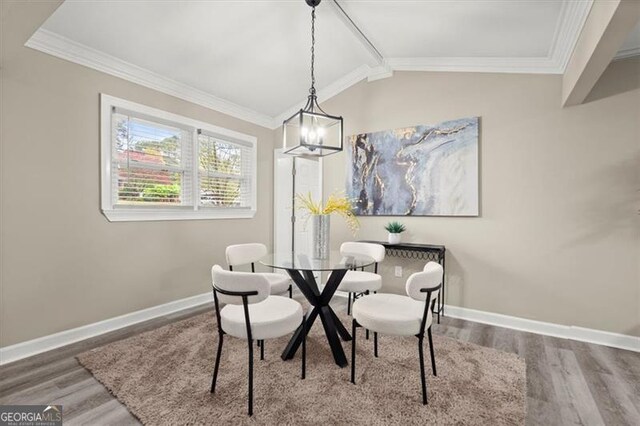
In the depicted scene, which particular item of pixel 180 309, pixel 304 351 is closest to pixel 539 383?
pixel 304 351

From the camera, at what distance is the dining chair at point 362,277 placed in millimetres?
2754

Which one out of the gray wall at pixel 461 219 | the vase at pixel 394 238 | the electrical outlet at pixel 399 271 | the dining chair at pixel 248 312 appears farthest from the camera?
the electrical outlet at pixel 399 271

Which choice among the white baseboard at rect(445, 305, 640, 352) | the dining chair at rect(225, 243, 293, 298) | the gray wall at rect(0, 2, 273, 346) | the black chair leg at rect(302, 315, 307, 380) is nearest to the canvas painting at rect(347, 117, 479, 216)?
the white baseboard at rect(445, 305, 640, 352)

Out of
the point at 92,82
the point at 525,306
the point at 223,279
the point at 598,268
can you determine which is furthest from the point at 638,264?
the point at 92,82

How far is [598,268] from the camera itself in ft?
8.93

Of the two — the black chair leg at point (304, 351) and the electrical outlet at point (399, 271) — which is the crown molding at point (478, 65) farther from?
the black chair leg at point (304, 351)

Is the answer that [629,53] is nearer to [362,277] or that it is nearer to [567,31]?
[567,31]

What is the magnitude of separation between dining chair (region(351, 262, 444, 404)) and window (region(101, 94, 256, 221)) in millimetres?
2425

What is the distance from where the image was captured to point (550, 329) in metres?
2.90

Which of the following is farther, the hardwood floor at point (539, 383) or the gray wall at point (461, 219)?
the gray wall at point (461, 219)

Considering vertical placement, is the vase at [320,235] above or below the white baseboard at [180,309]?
above

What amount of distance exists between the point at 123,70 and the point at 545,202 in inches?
167

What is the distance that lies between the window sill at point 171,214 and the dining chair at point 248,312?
168 centimetres

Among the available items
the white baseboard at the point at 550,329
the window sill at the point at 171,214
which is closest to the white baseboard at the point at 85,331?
the window sill at the point at 171,214
